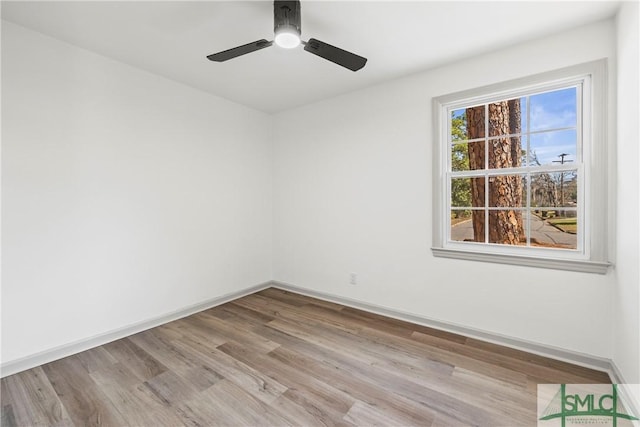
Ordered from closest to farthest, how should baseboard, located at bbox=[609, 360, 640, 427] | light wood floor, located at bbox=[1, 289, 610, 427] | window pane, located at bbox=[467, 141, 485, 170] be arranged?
baseboard, located at bbox=[609, 360, 640, 427], light wood floor, located at bbox=[1, 289, 610, 427], window pane, located at bbox=[467, 141, 485, 170]

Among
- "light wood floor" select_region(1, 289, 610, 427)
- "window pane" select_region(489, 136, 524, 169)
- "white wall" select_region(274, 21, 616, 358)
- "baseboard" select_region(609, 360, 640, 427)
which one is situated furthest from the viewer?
"window pane" select_region(489, 136, 524, 169)

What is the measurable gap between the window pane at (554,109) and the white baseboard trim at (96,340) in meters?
3.77

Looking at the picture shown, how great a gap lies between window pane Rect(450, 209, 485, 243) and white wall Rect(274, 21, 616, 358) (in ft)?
0.84

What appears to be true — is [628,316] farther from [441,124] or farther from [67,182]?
[67,182]

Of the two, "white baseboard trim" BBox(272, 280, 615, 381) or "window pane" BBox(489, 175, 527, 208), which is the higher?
"window pane" BBox(489, 175, 527, 208)

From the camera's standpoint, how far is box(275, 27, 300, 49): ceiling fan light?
5.66 ft

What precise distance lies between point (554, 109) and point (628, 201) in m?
0.99

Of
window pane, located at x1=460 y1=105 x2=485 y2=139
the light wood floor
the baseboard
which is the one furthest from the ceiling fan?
the baseboard

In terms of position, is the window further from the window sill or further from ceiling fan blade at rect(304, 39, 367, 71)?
ceiling fan blade at rect(304, 39, 367, 71)

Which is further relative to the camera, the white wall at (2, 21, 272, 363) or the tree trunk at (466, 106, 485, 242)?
the tree trunk at (466, 106, 485, 242)

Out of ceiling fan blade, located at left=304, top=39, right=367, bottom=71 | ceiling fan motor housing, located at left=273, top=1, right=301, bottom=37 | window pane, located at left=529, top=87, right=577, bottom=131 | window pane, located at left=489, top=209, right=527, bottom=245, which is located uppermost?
ceiling fan motor housing, located at left=273, top=1, right=301, bottom=37

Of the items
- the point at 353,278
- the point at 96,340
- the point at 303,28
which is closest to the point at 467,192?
the point at 353,278

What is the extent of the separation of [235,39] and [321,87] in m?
1.17

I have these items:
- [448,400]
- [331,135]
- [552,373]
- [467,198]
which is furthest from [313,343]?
[331,135]
